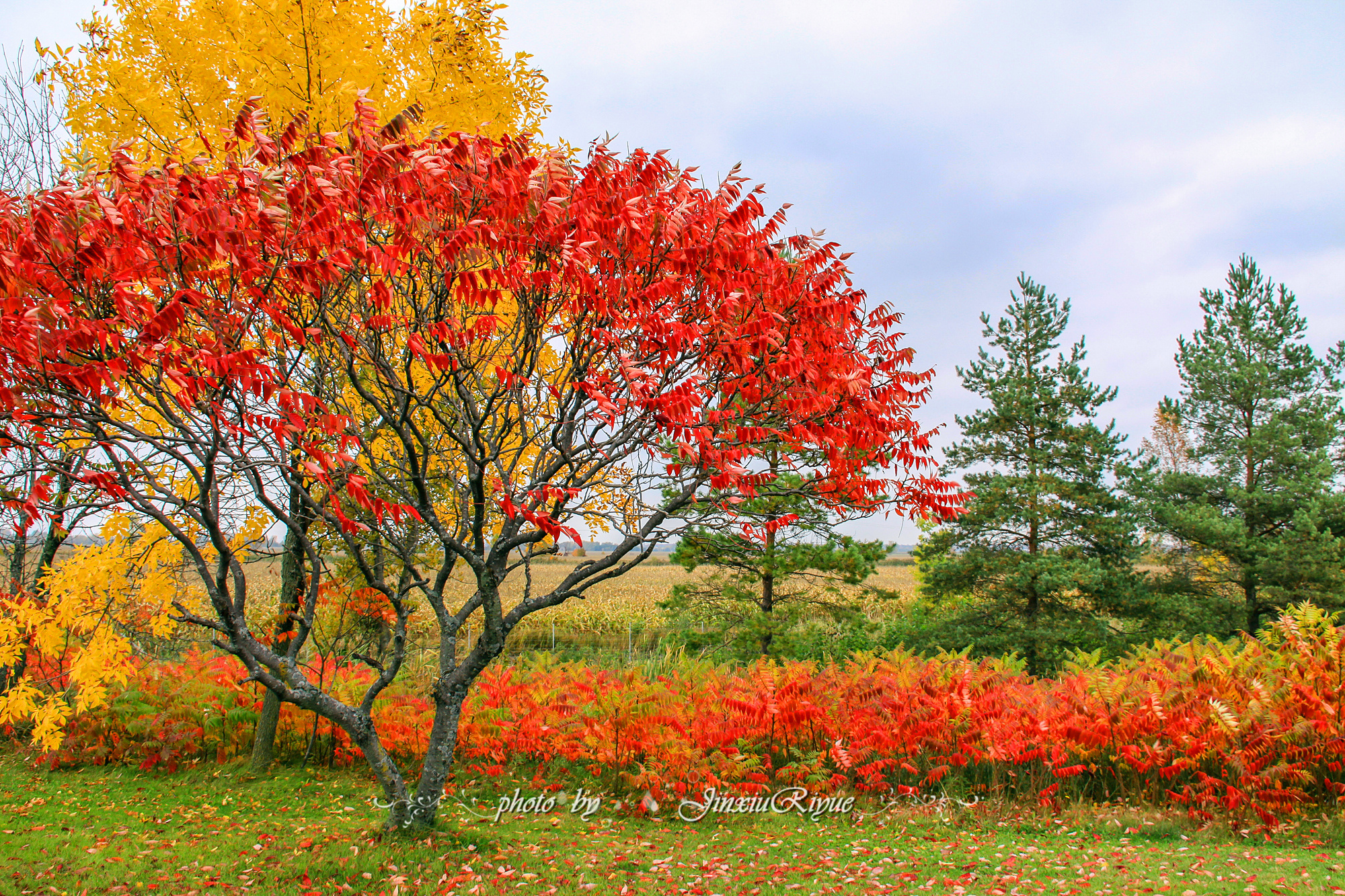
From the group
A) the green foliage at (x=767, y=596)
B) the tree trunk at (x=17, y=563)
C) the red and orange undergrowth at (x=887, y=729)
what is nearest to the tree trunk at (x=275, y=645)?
the red and orange undergrowth at (x=887, y=729)

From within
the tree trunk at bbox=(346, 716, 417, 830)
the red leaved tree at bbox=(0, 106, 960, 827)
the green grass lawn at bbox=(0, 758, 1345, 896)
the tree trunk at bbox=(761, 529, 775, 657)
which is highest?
the red leaved tree at bbox=(0, 106, 960, 827)

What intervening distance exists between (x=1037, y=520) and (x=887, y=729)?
9.78m

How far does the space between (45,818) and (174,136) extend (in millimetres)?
6542

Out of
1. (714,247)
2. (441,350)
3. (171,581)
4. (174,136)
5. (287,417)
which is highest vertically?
(174,136)

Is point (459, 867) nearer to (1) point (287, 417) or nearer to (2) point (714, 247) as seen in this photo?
(1) point (287, 417)

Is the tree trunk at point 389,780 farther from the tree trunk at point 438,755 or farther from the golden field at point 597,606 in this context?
the golden field at point 597,606

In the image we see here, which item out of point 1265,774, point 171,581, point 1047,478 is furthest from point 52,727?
point 1047,478

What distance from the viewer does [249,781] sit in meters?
7.80

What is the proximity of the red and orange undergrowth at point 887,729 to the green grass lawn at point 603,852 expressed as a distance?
0.50 meters

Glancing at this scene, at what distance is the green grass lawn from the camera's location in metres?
4.99

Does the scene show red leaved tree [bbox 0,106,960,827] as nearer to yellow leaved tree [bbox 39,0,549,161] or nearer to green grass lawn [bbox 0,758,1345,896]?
green grass lawn [bbox 0,758,1345,896]

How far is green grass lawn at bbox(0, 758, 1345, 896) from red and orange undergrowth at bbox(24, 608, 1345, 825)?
0.50 meters

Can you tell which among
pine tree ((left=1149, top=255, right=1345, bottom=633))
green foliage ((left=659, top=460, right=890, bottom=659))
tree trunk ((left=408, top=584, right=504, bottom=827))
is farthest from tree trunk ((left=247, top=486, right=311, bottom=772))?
pine tree ((left=1149, top=255, right=1345, bottom=633))

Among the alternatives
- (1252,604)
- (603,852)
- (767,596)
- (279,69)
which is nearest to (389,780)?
(603,852)
